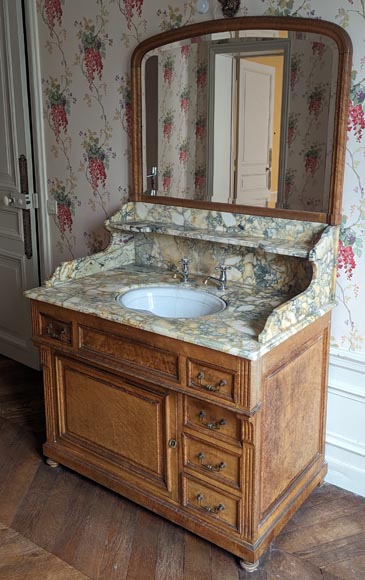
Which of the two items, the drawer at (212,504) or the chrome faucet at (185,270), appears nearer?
the drawer at (212,504)

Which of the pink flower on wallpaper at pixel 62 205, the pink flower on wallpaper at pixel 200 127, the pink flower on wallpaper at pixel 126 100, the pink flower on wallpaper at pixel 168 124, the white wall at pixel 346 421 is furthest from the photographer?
the pink flower on wallpaper at pixel 62 205

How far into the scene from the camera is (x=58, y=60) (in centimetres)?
291

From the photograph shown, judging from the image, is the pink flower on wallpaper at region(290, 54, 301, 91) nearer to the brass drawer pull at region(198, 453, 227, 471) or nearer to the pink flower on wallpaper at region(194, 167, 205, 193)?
the pink flower on wallpaper at region(194, 167, 205, 193)

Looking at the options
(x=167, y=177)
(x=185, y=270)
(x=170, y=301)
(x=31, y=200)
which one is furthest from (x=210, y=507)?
(x=31, y=200)

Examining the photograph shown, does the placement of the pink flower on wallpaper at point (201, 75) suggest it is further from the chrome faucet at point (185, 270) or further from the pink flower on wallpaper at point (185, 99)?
the chrome faucet at point (185, 270)

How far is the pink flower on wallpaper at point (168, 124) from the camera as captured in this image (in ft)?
8.25

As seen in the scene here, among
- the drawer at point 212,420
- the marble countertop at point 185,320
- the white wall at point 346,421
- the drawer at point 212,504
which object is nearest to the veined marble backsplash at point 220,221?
the marble countertop at point 185,320

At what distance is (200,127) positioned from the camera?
2.43 metres

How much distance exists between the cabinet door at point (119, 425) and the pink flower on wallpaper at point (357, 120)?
1067 mm

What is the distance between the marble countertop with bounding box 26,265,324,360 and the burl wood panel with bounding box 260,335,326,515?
167 mm

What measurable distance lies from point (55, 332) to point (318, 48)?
139 cm

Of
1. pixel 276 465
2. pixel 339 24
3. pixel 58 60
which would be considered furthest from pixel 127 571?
pixel 58 60

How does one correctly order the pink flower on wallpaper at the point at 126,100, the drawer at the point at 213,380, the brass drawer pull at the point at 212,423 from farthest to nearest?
the pink flower on wallpaper at the point at 126,100 < the brass drawer pull at the point at 212,423 < the drawer at the point at 213,380

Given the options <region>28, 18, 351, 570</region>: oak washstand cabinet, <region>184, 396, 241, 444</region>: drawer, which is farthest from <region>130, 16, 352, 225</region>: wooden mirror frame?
<region>184, 396, 241, 444</region>: drawer
